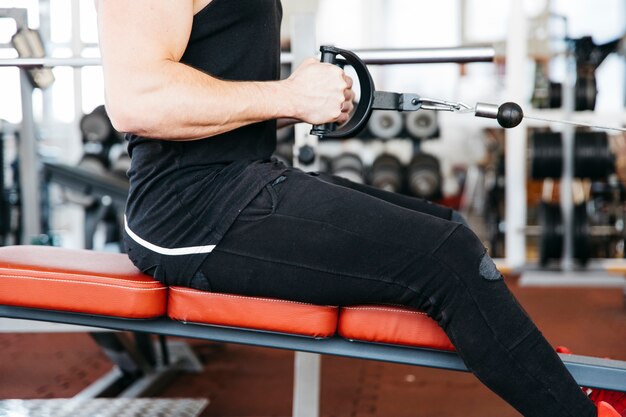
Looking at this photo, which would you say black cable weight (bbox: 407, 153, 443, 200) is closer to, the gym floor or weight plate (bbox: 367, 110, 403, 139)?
weight plate (bbox: 367, 110, 403, 139)

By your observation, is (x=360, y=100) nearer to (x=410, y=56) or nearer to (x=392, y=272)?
(x=392, y=272)

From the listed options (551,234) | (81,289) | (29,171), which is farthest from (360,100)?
(551,234)

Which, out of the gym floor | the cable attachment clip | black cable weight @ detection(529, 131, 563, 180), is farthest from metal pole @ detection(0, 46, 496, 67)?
black cable weight @ detection(529, 131, 563, 180)

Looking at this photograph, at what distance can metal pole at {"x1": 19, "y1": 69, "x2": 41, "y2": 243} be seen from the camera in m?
2.72

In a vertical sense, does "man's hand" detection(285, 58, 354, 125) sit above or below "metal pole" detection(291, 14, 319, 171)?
below

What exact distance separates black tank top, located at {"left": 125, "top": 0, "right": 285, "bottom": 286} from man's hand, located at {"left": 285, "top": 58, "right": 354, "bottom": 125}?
103 millimetres

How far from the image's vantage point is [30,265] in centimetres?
136

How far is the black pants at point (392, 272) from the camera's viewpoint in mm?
1164

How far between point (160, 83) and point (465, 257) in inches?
21.4

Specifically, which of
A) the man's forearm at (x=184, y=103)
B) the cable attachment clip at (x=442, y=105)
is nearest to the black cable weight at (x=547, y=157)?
the cable attachment clip at (x=442, y=105)

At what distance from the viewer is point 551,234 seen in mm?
4375

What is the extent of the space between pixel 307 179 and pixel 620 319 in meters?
2.84

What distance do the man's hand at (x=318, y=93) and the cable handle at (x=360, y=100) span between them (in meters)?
0.03

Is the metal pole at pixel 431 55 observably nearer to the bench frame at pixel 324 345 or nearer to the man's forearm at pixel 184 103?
the man's forearm at pixel 184 103
